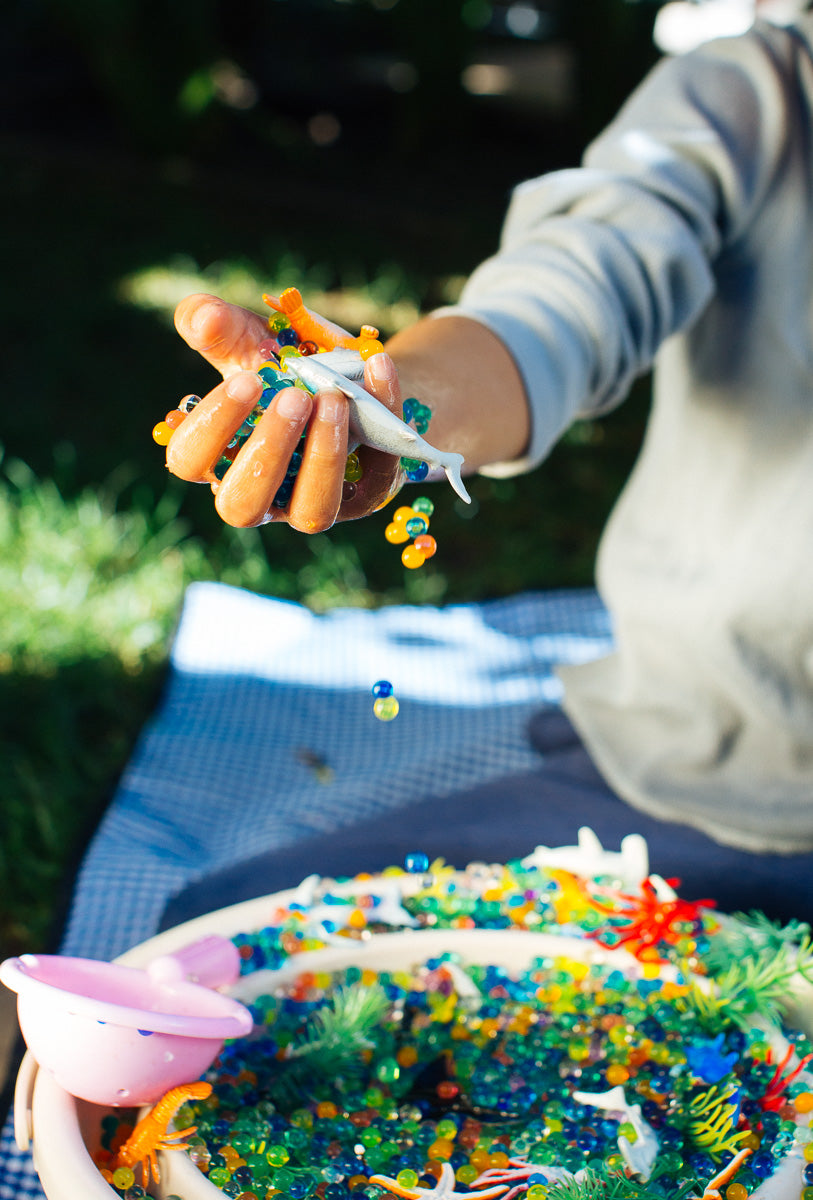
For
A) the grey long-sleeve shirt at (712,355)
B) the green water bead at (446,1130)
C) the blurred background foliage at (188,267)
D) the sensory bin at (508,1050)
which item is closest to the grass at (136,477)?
the blurred background foliage at (188,267)

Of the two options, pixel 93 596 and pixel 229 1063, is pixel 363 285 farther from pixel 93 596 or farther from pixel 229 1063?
pixel 229 1063

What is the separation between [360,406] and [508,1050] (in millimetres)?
498

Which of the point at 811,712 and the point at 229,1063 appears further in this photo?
the point at 811,712

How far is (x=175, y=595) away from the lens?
2057 mm

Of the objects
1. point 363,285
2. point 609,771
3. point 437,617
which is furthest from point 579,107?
point 609,771

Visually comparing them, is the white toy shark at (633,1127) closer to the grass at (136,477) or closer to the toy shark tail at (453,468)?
the toy shark tail at (453,468)

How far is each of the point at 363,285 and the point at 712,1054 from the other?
3309 millimetres

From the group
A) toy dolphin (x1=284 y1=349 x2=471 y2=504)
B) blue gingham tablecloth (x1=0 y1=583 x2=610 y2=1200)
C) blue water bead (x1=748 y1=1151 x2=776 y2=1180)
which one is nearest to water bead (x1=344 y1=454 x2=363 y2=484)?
toy dolphin (x1=284 y1=349 x2=471 y2=504)

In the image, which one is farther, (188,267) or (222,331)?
(188,267)

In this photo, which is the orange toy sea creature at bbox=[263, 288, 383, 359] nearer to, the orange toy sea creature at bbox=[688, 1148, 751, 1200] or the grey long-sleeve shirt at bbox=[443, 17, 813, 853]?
the grey long-sleeve shirt at bbox=[443, 17, 813, 853]

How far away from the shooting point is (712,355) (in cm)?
113

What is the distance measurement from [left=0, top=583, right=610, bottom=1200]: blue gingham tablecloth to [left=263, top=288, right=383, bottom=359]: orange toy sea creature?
2.39 feet

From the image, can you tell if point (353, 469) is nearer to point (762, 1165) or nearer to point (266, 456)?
point (266, 456)

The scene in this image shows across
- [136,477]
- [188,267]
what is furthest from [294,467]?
[188,267]
